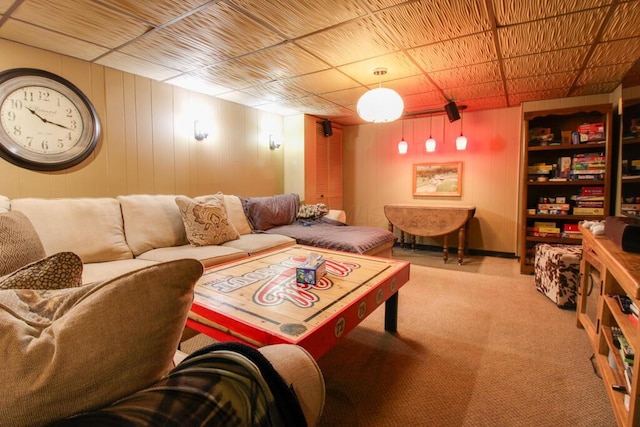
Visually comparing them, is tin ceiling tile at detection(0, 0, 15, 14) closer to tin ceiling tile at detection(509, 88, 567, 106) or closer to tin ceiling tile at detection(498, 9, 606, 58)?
tin ceiling tile at detection(498, 9, 606, 58)

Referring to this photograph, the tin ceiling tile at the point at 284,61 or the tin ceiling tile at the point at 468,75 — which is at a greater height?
the tin ceiling tile at the point at 468,75

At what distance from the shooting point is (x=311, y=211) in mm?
4238

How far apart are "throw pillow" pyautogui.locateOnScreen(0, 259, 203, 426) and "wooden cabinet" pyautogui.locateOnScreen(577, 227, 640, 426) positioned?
1321 mm

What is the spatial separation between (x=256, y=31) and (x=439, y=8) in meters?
1.15

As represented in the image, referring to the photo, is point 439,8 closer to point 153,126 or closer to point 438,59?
point 438,59

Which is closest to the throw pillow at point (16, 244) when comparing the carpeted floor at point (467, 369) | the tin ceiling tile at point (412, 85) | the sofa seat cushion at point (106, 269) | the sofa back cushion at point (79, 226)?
the sofa seat cushion at point (106, 269)

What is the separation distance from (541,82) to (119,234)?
4144 mm

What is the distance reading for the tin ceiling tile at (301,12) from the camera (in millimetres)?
1812

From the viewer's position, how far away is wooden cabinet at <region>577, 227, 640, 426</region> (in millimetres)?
1081

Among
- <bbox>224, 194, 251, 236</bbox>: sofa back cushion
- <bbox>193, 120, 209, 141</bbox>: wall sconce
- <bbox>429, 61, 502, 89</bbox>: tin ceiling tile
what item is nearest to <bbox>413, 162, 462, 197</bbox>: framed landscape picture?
<bbox>429, 61, 502, 89</bbox>: tin ceiling tile

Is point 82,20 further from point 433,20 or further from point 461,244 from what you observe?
point 461,244

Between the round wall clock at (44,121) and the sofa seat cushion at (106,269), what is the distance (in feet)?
3.18

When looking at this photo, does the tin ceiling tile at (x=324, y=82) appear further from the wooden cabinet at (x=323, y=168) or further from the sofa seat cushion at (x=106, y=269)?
the sofa seat cushion at (x=106, y=269)

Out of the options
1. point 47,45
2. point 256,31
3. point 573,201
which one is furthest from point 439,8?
point 573,201
